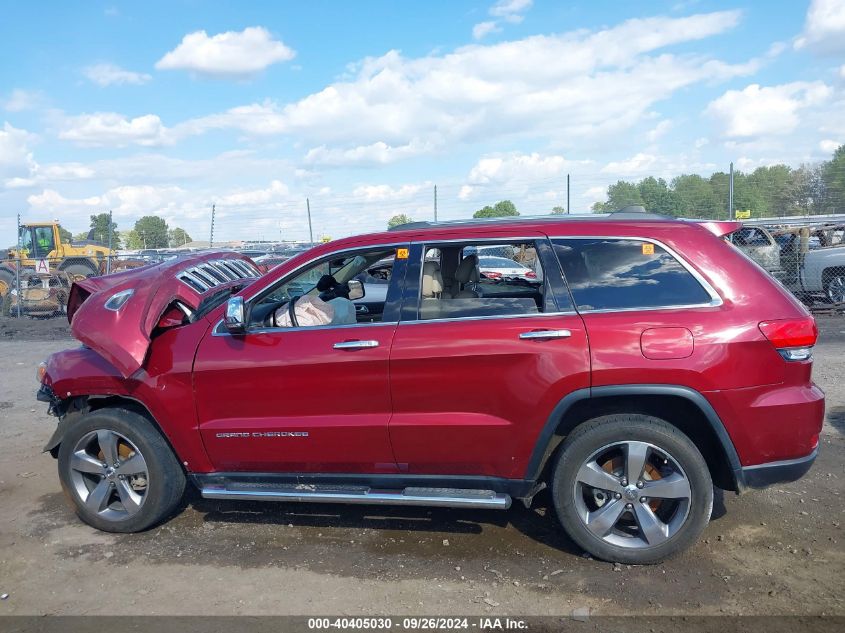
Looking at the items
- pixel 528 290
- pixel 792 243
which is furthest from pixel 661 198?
pixel 528 290

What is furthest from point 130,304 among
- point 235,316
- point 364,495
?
point 364,495

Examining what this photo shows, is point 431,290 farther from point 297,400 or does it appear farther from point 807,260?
point 807,260

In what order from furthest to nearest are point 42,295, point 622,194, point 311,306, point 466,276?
point 622,194 → point 42,295 → point 466,276 → point 311,306

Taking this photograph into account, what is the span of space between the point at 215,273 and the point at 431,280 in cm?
190

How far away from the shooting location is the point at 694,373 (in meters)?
3.53

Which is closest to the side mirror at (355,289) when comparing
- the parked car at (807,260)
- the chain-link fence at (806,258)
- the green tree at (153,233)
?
the chain-link fence at (806,258)

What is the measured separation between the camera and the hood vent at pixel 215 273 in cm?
469

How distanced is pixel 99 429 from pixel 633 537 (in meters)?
3.34

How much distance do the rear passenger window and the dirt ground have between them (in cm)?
146

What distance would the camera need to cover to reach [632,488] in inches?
146

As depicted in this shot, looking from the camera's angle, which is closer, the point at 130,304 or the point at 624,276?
the point at 624,276

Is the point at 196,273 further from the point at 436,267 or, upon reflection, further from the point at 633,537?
the point at 633,537

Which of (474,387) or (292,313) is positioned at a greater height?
(292,313)

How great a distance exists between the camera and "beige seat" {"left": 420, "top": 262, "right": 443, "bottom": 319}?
397 centimetres
